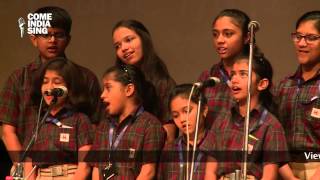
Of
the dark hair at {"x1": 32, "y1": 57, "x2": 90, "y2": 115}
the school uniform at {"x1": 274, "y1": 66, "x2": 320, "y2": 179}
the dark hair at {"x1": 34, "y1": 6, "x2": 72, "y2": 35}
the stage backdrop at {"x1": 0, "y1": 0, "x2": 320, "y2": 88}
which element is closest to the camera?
the school uniform at {"x1": 274, "y1": 66, "x2": 320, "y2": 179}

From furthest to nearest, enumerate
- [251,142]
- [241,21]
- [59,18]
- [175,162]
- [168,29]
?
1. [168,29]
2. [59,18]
3. [241,21]
4. [175,162]
5. [251,142]

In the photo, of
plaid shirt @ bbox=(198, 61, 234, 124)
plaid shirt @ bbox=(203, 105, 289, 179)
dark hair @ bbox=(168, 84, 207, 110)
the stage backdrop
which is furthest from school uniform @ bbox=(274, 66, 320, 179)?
the stage backdrop

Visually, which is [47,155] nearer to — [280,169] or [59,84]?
[59,84]

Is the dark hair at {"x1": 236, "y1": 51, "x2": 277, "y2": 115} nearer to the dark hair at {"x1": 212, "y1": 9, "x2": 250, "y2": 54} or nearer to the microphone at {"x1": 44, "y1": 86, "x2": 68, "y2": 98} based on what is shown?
the dark hair at {"x1": 212, "y1": 9, "x2": 250, "y2": 54}

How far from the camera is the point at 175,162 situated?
3.70 m

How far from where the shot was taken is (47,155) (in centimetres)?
385

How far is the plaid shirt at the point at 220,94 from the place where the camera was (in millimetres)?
3807

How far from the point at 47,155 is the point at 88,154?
0.70 feet

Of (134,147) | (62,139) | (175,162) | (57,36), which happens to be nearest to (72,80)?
(62,139)

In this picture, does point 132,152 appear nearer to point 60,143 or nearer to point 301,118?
point 60,143

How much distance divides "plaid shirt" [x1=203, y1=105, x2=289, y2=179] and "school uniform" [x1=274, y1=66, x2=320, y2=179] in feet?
0.47

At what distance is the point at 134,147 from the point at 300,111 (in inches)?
32.7

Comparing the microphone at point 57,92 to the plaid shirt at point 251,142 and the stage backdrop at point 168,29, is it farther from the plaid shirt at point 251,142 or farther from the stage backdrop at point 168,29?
the stage backdrop at point 168,29

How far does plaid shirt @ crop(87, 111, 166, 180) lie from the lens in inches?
146
